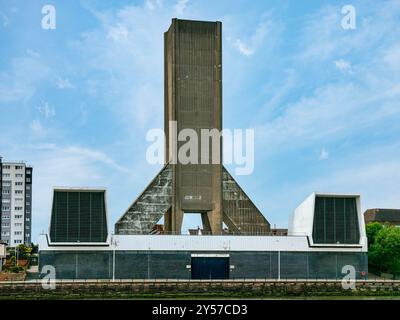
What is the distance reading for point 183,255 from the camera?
8212 centimetres

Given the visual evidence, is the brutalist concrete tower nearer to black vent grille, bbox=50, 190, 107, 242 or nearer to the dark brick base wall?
the dark brick base wall

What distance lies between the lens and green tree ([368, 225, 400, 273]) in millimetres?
96625

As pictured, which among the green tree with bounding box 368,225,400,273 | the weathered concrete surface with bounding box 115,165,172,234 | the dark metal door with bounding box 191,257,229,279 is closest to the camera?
the dark metal door with bounding box 191,257,229,279

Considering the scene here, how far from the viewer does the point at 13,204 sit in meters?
163

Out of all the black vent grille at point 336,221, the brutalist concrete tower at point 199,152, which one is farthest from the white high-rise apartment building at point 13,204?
the black vent grille at point 336,221

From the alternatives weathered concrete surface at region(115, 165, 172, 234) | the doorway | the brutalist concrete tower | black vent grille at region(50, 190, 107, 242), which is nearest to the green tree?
the brutalist concrete tower

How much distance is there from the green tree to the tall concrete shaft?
809 inches

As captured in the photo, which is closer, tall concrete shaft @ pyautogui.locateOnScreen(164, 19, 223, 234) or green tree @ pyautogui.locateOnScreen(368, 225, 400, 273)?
tall concrete shaft @ pyautogui.locateOnScreen(164, 19, 223, 234)

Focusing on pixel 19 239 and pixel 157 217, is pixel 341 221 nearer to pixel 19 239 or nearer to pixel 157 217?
pixel 157 217

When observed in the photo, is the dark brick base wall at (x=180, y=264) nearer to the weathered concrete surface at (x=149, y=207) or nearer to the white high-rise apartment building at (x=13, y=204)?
the weathered concrete surface at (x=149, y=207)

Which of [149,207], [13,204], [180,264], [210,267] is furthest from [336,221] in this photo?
[13,204]
